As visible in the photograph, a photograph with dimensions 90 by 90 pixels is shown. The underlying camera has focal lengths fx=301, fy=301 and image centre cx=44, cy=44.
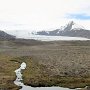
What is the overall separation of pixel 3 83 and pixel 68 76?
14.2 meters

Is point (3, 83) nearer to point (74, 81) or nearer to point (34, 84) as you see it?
point (34, 84)

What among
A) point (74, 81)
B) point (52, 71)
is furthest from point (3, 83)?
point (52, 71)

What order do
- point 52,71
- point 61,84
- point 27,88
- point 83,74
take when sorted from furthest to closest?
point 52,71
point 83,74
point 61,84
point 27,88

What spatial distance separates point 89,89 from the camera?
151 ft

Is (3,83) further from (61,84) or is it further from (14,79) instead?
(61,84)

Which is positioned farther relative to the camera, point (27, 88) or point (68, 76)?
point (68, 76)

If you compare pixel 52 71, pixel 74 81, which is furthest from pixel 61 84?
pixel 52 71

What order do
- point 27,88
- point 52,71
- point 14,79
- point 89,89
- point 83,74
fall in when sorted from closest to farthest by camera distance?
point 89,89
point 27,88
point 14,79
point 83,74
point 52,71

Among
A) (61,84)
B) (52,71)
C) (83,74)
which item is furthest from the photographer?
(52,71)

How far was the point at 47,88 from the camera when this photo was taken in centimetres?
5034

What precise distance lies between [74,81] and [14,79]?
1154cm

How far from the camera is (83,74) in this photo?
6297 centimetres

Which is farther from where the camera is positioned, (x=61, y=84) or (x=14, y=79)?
(x=14, y=79)


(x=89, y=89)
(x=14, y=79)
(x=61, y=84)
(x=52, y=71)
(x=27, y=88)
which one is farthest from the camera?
(x=52, y=71)
